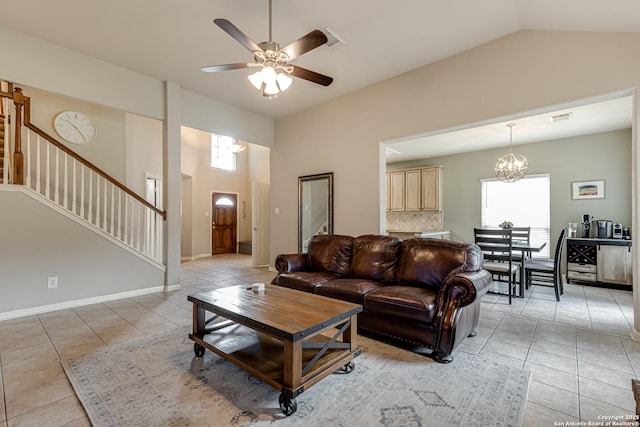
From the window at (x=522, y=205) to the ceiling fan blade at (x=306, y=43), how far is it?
5.91m

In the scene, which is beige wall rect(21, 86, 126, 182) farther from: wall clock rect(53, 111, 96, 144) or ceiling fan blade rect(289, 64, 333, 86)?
ceiling fan blade rect(289, 64, 333, 86)

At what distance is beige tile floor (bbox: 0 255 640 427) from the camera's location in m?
1.84

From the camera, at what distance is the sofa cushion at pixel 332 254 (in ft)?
12.4

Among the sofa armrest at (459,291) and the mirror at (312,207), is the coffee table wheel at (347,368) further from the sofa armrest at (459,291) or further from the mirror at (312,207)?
the mirror at (312,207)

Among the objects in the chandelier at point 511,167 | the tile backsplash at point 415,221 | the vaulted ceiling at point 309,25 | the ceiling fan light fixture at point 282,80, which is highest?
the vaulted ceiling at point 309,25

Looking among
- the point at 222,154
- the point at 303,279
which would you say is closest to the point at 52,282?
the point at 303,279

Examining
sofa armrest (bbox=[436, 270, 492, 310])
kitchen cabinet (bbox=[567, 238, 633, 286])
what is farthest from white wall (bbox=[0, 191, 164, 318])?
kitchen cabinet (bbox=[567, 238, 633, 286])

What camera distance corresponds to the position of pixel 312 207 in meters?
5.77

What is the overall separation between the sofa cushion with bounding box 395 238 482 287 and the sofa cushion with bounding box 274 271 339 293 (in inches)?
34.3

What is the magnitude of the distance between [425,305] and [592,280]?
4668mm

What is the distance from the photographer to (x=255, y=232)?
6914 millimetres

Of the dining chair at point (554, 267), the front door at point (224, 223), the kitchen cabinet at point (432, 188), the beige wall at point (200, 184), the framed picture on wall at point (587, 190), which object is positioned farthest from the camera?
the front door at point (224, 223)

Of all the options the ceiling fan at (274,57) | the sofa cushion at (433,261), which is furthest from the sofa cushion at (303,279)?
the ceiling fan at (274,57)

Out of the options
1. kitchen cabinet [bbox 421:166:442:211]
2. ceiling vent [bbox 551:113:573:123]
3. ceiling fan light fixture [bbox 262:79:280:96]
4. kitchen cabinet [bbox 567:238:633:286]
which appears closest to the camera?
ceiling fan light fixture [bbox 262:79:280:96]
